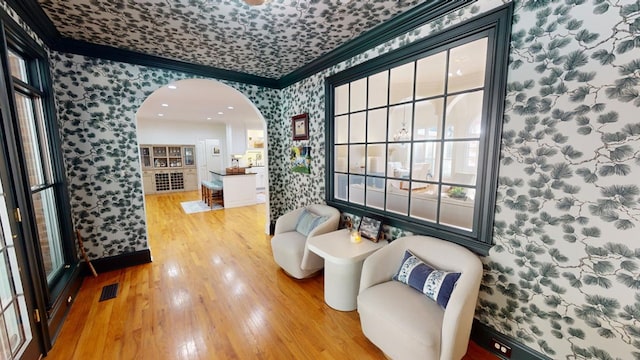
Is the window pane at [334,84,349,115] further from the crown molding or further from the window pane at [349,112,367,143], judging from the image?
the crown molding

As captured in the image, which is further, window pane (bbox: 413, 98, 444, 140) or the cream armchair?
window pane (bbox: 413, 98, 444, 140)

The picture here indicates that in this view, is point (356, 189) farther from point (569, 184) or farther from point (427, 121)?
point (569, 184)

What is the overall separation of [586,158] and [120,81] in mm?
4276

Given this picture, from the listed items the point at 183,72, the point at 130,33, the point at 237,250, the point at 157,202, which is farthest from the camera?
the point at 157,202

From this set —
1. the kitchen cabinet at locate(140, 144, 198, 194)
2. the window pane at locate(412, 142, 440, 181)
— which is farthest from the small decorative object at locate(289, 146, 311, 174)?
the kitchen cabinet at locate(140, 144, 198, 194)

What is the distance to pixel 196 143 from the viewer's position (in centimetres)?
909

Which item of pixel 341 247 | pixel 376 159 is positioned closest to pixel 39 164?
pixel 341 247

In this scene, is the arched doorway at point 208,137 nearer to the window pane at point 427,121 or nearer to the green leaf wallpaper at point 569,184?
the window pane at point 427,121

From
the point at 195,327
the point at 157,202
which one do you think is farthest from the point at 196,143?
the point at 195,327

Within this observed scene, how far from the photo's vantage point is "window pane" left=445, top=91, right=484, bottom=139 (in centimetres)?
190

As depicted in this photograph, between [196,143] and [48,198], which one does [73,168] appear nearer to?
[48,198]

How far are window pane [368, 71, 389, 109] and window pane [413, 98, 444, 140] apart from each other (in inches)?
15.8

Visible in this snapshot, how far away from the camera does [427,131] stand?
2221 mm

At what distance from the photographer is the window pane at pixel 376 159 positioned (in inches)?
104
